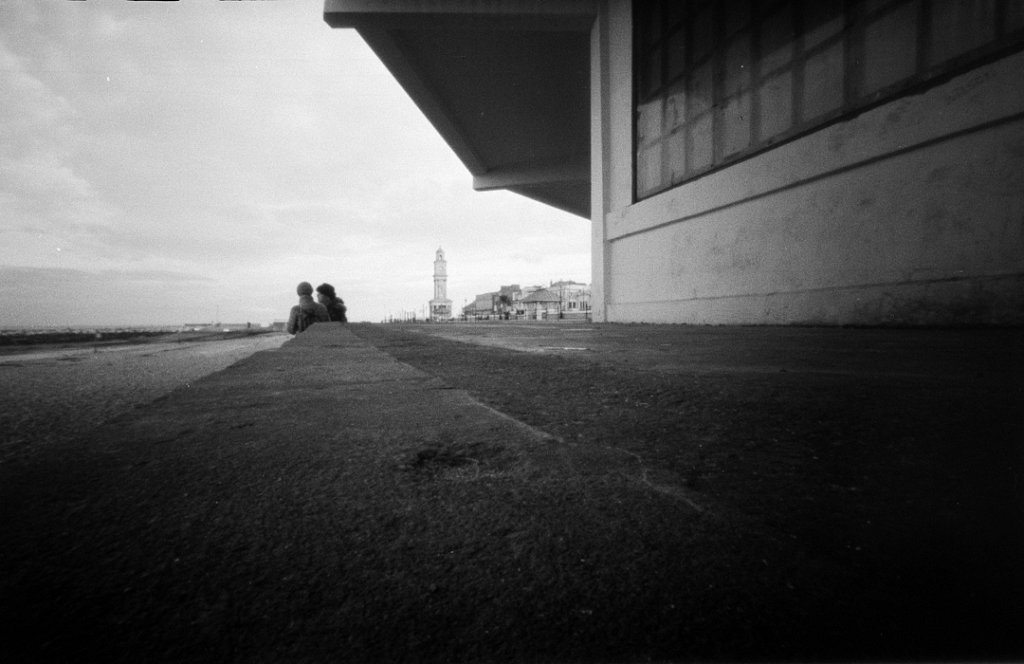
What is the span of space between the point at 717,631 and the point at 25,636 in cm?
50

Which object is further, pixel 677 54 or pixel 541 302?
pixel 541 302

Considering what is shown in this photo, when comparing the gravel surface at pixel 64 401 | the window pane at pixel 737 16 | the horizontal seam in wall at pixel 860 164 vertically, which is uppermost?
the window pane at pixel 737 16

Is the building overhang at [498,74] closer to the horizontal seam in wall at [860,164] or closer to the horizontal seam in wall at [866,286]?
the horizontal seam in wall at [860,164]

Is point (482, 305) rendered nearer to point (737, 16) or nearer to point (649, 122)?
point (649, 122)

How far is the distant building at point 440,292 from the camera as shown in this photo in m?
83.6

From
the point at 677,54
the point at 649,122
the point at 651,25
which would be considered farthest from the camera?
the point at 649,122

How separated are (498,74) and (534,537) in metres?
11.9

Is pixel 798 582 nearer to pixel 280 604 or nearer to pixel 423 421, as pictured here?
pixel 280 604

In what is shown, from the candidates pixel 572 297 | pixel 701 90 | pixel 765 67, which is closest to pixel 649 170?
pixel 701 90

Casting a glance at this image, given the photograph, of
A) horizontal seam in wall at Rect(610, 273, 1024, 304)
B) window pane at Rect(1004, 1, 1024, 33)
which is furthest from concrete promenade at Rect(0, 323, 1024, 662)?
window pane at Rect(1004, 1, 1024, 33)

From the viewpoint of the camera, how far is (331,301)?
42.7ft

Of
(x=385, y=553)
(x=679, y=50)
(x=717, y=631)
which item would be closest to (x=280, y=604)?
(x=385, y=553)

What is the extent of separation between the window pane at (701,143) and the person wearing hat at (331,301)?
10033mm

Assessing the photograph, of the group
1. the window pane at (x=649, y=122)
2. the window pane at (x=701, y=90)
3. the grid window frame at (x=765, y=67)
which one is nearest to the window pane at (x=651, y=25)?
the grid window frame at (x=765, y=67)
